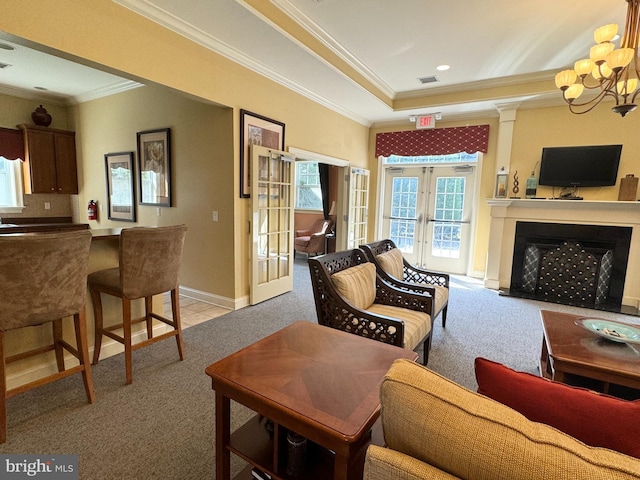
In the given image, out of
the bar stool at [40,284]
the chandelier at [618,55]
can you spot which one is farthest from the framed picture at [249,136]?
the chandelier at [618,55]

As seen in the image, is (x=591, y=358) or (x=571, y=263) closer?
(x=591, y=358)

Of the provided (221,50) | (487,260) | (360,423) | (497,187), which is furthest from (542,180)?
(360,423)

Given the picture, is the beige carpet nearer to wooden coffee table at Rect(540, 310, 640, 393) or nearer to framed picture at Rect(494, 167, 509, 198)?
wooden coffee table at Rect(540, 310, 640, 393)

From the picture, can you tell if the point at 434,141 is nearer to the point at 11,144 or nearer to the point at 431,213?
the point at 431,213

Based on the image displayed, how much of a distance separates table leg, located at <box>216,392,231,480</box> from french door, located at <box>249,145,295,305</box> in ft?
8.72

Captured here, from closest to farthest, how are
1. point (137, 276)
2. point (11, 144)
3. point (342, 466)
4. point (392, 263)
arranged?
point (342, 466) < point (137, 276) < point (392, 263) < point (11, 144)

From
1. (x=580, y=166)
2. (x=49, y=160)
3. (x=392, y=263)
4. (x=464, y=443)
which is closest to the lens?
(x=464, y=443)

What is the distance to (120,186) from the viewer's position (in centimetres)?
485

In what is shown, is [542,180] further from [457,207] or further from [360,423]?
[360,423]

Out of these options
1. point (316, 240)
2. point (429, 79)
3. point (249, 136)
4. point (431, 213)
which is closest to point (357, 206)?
point (316, 240)

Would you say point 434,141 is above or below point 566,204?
above

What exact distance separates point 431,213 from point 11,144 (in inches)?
276

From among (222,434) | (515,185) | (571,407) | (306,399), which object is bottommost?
(222,434)

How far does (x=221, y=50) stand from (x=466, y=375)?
372cm
